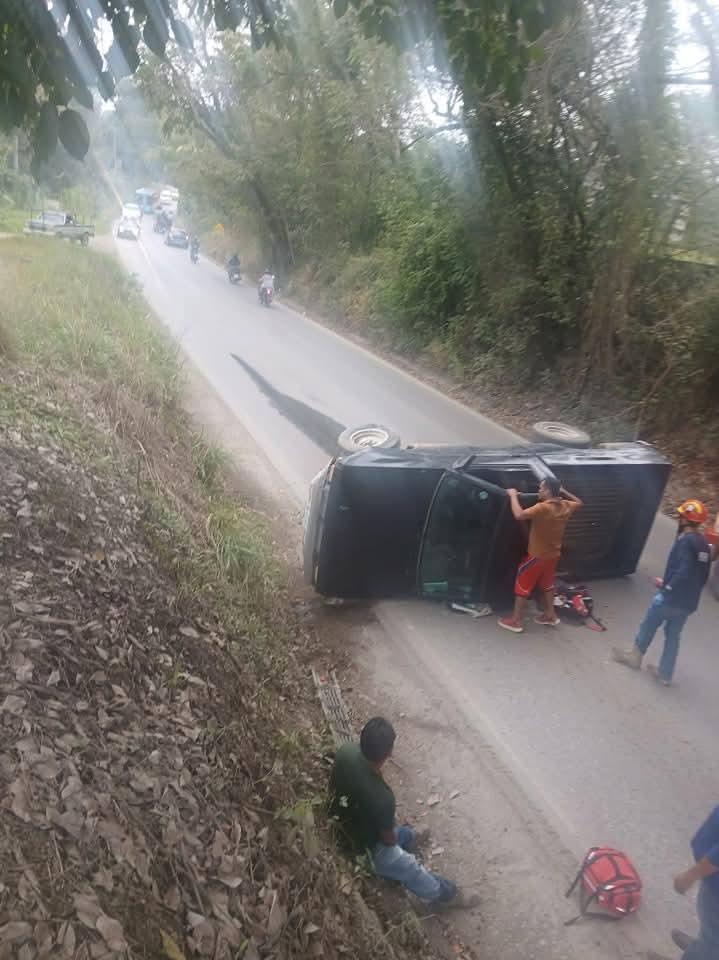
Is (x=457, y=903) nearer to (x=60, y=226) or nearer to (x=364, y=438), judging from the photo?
(x=364, y=438)

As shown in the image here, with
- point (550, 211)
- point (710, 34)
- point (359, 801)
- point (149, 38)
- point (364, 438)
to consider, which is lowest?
point (359, 801)

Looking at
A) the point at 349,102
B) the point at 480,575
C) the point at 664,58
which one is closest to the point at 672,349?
the point at 664,58

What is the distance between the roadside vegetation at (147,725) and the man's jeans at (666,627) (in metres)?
2.62

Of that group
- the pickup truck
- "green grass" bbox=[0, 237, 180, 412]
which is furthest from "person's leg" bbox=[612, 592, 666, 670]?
the pickup truck

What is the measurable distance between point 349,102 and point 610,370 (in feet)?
43.7

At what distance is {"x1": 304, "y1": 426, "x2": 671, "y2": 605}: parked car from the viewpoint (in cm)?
635

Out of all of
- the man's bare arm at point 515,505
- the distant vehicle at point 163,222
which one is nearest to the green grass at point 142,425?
the man's bare arm at point 515,505

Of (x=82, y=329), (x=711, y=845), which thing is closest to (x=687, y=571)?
(x=711, y=845)

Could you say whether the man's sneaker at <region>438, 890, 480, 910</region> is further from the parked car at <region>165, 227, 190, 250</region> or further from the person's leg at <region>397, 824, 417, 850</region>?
the parked car at <region>165, 227, 190, 250</region>

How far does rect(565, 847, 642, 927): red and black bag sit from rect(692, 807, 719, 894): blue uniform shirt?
0.76 metres

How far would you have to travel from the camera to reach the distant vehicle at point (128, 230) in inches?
1697

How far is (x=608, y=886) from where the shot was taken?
13.2ft

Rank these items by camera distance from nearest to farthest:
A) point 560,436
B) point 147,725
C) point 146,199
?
point 147,725 → point 560,436 → point 146,199

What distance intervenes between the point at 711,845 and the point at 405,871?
1.46m
